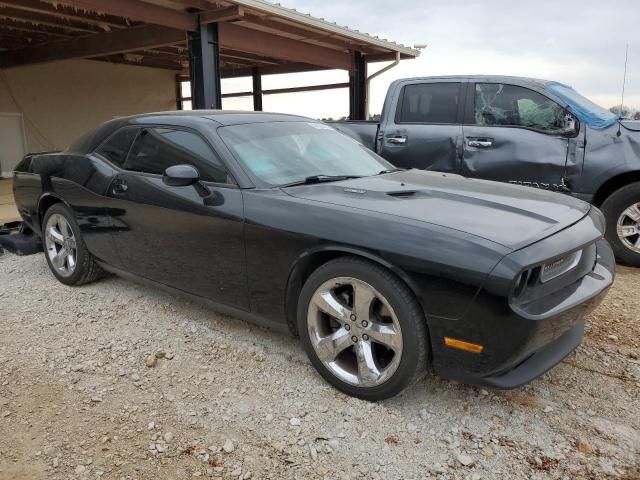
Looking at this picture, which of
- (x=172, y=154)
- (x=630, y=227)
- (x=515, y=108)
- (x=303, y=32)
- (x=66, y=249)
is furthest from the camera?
(x=303, y=32)

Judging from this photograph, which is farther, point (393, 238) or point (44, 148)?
point (44, 148)

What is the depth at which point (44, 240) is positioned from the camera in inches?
186

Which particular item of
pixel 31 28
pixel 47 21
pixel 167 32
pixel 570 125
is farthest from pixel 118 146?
pixel 31 28

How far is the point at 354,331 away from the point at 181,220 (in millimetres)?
1430

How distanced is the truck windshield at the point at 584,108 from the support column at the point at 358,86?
7073 mm

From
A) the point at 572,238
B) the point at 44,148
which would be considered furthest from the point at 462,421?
the point at 44,148

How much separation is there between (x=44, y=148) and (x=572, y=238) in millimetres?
14451

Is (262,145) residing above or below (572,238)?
→ above

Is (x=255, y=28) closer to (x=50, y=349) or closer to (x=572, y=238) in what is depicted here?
(x=50, y=349)

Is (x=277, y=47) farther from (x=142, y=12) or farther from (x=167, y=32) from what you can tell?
(x=142, y=12)

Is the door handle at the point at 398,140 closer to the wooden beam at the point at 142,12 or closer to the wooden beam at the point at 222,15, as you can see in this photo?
the wooden beam at the point at 222,15

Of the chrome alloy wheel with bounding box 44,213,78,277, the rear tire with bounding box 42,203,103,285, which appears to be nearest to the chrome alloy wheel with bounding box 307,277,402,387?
the rear tire with bounding box 42,203,103,285

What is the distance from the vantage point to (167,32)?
8.73 metres

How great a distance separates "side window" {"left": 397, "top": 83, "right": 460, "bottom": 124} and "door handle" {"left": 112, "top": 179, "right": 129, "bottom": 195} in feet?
11.3
